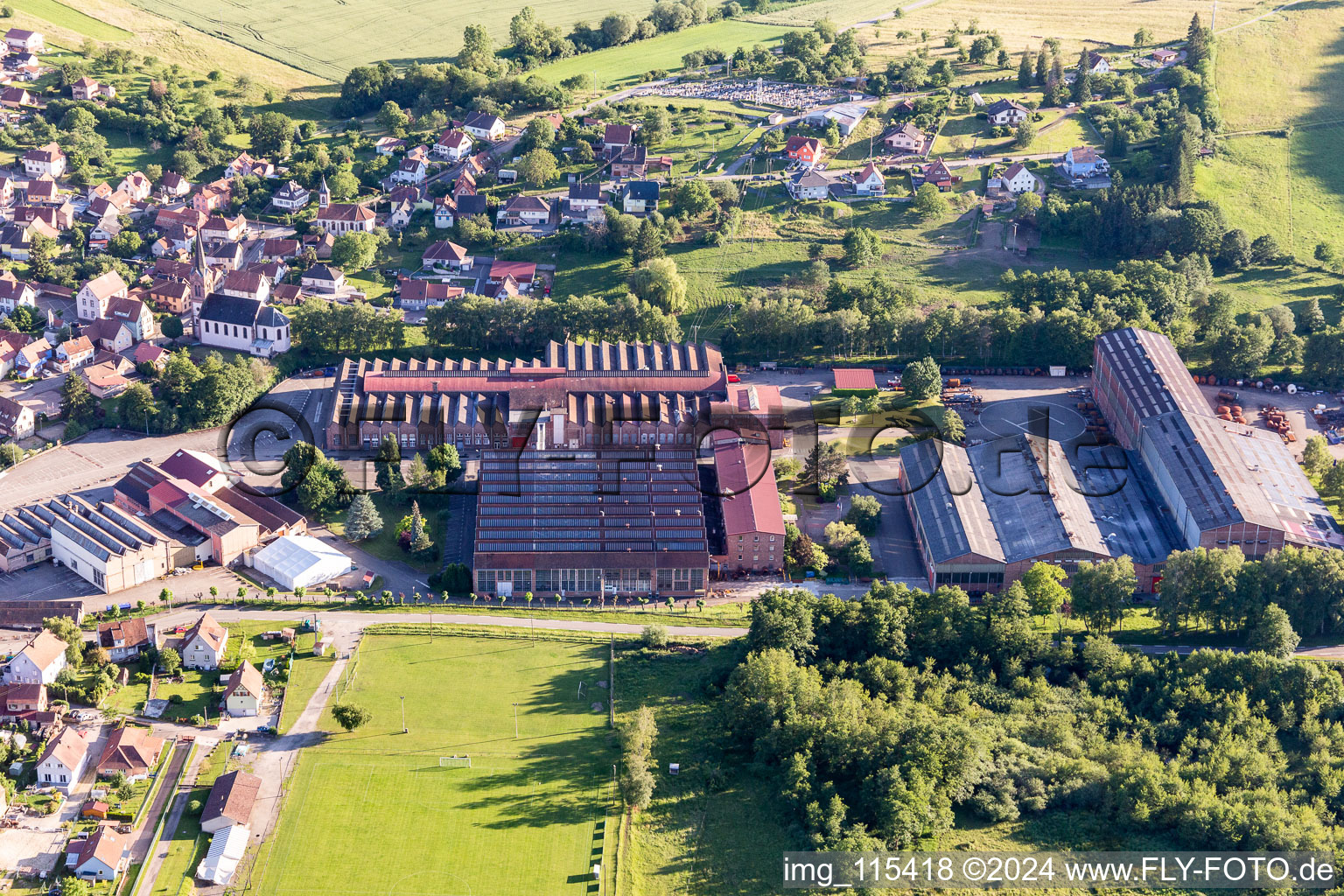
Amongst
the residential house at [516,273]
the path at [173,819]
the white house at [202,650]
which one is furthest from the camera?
the residential house at [516,273]

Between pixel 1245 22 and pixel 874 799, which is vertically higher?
pixel 1245 22

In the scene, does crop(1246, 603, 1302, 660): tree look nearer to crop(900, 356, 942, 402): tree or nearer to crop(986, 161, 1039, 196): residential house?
crop(900, 356, 942, 402): tree

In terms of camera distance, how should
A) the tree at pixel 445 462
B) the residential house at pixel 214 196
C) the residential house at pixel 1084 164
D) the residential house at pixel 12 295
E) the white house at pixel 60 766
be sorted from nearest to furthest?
the white house at pixel 60 766 → the tree at pixel 445 462 → the residential house at pixel 12 295 → the residential house at pixel 214 196 → the residential house at pixel 1084 164

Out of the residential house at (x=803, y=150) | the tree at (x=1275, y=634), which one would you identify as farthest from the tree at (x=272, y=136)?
the tree at (x=1275, y=634)

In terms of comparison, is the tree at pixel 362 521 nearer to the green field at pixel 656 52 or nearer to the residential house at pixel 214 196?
the residential house at pixel 214 196

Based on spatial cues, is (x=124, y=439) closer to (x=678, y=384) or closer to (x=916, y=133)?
(x=678, y=384)

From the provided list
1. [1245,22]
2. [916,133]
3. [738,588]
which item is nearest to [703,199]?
[916,133]

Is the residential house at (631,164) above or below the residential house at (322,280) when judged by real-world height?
above
